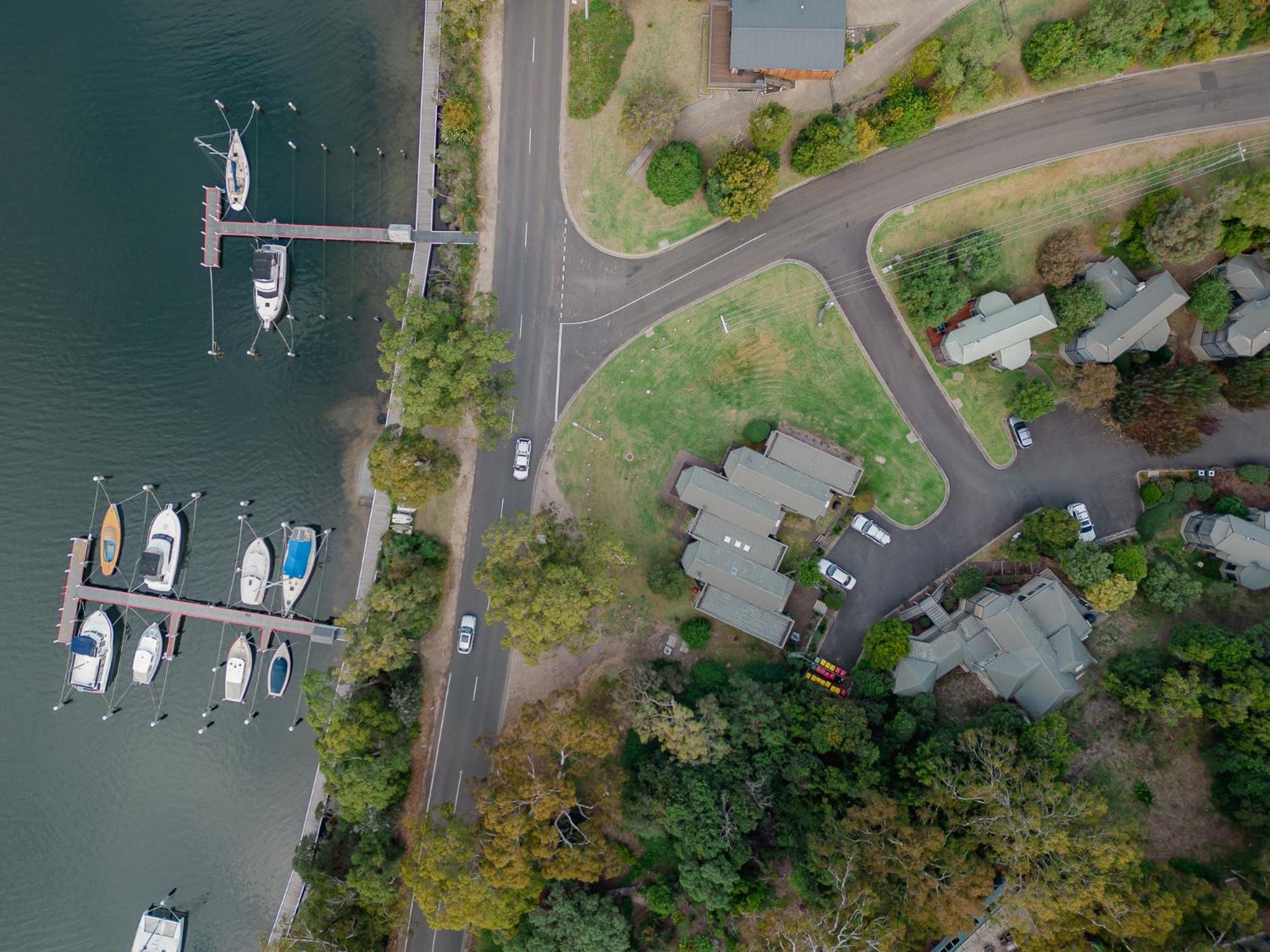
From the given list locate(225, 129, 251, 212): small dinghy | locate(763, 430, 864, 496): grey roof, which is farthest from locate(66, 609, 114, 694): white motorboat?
locate(763, 430, 864, 496): grey roof

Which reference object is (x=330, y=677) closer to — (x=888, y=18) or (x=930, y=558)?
(x=930, y=558)

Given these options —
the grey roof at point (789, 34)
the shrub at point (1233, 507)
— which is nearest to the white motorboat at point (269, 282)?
the grey roof at point (789, 34)

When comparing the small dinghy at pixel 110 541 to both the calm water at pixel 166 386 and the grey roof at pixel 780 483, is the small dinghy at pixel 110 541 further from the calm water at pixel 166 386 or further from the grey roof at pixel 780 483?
the grey roof at pixel 780 483

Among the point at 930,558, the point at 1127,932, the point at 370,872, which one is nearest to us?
the point at 1127,932

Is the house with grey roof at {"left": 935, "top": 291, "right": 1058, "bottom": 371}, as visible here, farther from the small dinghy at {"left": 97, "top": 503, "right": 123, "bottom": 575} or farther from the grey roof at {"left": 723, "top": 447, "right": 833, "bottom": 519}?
the small dinghy at {"left": 97, "top": 503, "right": 123, "bottom": 575}

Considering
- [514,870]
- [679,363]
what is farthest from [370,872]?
[679,363]
